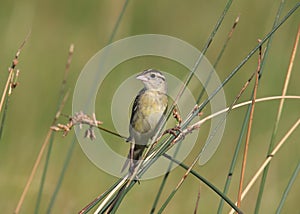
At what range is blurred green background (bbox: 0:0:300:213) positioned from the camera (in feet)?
13.4

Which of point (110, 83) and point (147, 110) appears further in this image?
point (110, 83)

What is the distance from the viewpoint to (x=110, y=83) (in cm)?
502

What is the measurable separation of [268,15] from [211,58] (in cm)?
66

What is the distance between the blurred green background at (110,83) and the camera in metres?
4.07

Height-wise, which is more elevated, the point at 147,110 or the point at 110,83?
the point at 110,83

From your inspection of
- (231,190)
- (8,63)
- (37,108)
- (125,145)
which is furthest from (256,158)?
(8,63)

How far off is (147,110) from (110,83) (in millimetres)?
2193

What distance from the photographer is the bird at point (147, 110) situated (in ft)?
8.93

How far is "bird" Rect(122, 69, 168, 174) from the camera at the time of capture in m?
2.72

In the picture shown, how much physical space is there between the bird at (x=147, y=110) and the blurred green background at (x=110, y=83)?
1049 mm

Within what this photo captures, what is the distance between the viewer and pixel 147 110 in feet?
9.36

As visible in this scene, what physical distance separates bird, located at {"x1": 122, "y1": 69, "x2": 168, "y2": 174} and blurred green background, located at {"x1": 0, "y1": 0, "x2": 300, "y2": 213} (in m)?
1.05

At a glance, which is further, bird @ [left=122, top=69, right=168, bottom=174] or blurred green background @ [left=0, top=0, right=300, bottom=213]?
blurred green background @ [left=0, top=0, right=300, bottom=213]

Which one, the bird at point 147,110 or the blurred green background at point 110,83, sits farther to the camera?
the blurred green background at point 110,83
